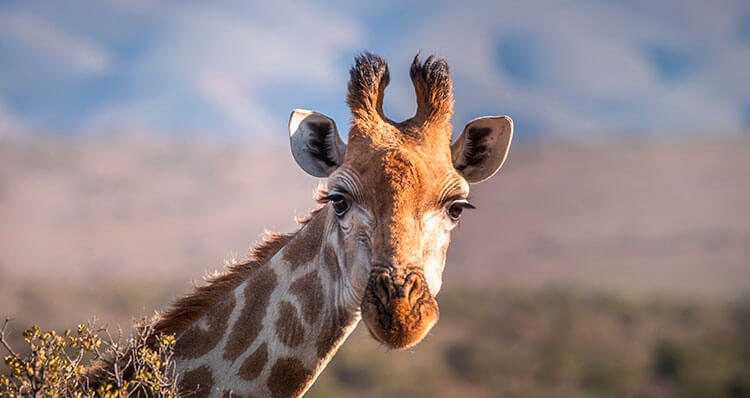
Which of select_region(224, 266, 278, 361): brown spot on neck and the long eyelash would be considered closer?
select_region(224, 266, 278, 361): brown spot on neck

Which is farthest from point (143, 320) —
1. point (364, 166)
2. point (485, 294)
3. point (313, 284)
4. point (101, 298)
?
point (485, 294)

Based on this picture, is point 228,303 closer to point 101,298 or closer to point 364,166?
point 364,166

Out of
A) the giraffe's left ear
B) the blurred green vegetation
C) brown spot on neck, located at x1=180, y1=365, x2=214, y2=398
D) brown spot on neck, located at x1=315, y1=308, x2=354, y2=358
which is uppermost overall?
the blurred green vegetation

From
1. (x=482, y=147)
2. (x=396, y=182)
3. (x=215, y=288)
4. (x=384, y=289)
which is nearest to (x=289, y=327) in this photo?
(x=215, y=288)

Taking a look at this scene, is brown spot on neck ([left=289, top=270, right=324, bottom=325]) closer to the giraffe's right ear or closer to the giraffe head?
the giraffe head

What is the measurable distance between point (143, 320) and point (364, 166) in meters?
2.54

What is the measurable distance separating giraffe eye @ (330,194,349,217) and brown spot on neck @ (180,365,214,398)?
189cm

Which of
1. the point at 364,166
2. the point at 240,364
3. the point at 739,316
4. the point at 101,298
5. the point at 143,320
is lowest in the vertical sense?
the point at 240,364

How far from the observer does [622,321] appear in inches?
2272

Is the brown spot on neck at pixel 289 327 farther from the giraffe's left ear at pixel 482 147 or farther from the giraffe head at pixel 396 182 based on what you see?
the giraffe's left ear at pixel 482 147

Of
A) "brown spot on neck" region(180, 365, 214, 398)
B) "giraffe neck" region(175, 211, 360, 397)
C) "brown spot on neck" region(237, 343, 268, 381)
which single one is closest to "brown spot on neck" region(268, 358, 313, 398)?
"giraffe neck" region(175, 211, 360, 397)

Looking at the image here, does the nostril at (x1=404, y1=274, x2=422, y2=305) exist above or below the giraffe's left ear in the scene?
below

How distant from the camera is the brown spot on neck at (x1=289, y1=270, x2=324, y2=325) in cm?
593

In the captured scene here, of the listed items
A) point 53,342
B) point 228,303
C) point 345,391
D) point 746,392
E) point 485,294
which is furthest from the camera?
point 485,294
